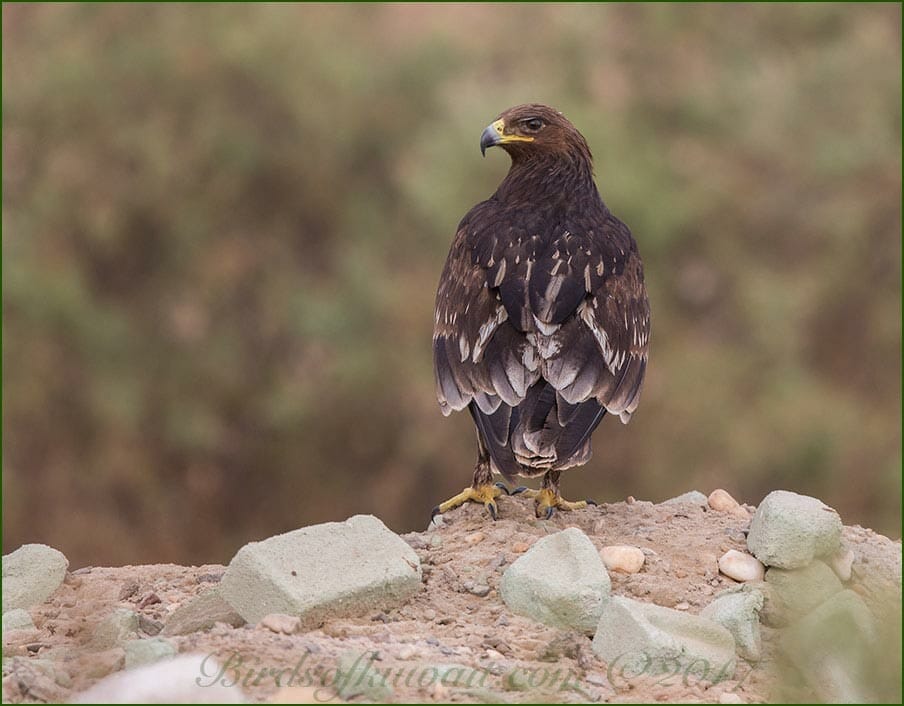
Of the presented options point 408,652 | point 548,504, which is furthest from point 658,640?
point 548,504

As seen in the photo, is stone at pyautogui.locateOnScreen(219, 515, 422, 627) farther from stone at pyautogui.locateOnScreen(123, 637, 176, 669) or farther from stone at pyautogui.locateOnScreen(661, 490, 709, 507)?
stone at pyautogui.locateOnScreen(661, 490, 709, 507)

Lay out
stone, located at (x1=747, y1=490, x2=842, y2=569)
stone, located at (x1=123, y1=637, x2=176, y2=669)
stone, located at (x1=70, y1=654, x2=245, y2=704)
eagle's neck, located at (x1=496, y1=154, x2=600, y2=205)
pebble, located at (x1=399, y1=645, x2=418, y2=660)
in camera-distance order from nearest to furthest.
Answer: stone, located at (x1=70, y1=654, x2=245, y2=704) < stone, located at (x1=123, y1=637, x2=176, y2=669) < pebble, located at (x1=399, y1=645, x2=418, y2=660) < stone, located at (x1=747, y1=490, x2=842, y2=569) < eagle's neck, located at (x1=496, y1=154, x2=600, y2=205)

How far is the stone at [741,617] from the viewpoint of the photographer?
5.01 metres

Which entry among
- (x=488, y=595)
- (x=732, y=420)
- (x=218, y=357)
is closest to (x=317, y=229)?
(x=218, y=357)

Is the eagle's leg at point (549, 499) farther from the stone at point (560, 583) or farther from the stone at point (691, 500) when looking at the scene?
the stone at point (560, 583)

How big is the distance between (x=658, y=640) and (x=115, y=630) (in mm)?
1831

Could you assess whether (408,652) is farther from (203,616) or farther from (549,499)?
(549,499)

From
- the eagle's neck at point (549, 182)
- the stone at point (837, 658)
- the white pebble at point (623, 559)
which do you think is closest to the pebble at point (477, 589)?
the white pebble at point (623, 559)

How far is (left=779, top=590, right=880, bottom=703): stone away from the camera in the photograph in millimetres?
4055

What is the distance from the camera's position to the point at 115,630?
4.98 m

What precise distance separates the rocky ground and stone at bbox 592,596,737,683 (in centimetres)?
1

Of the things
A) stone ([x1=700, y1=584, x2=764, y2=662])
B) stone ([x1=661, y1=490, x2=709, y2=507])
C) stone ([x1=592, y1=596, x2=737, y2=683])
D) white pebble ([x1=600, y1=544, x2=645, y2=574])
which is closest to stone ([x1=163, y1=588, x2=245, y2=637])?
stone ([x1=592, y1=596, x2=737, y2=683])

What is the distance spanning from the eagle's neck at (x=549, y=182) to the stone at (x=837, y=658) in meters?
3.13

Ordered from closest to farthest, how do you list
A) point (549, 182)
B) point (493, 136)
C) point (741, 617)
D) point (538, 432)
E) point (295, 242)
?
point (741, 617)
point (538, 432)
point (549, 182)
point (493, 136)
point (295, 242)
